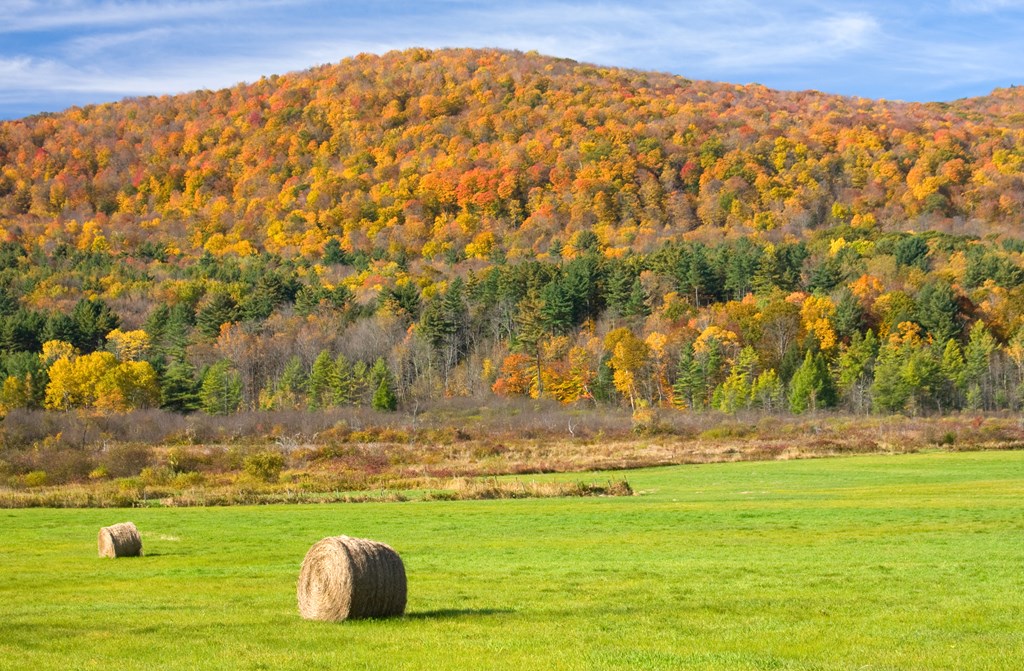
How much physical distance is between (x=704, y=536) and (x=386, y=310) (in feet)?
346

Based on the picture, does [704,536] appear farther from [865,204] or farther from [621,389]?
[865,204]

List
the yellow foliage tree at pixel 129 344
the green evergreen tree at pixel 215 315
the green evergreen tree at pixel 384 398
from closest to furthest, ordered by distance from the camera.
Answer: the green evergreen tree at pixel 384 398
the yellow foliage tree at pixel 129 344
the green evergreen tree at pixel 215 315

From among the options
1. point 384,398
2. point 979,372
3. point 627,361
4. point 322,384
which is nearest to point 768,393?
point 627,361

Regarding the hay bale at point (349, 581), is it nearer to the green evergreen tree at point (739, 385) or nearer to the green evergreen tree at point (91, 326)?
the green evergreen tree at point (739, 385)

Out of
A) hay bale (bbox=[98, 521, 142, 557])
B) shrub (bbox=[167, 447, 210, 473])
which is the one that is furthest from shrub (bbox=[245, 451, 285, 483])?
hay bale (bbox=[98, 521, 142, 557])

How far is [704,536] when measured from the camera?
94.7ft

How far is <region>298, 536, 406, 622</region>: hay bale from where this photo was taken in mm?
15656

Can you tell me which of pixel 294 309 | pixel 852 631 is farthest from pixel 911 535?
pixel 294 309

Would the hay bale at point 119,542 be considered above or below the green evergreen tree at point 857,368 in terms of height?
above

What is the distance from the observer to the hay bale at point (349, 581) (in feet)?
51.4

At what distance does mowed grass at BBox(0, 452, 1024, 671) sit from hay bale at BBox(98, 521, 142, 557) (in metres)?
0.42

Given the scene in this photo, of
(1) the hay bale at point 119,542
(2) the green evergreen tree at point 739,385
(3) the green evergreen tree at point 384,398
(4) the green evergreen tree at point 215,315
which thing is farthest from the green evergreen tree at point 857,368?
(1) the hay bale at point 119,542

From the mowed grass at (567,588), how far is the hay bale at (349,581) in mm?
287

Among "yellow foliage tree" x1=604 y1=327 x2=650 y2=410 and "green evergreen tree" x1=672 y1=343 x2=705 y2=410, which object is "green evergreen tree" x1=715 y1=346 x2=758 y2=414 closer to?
"green evergreen tree" x1=672 y1=343 x2=705 y2=410
